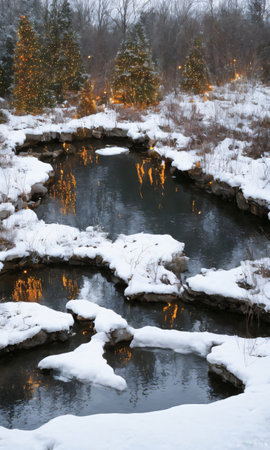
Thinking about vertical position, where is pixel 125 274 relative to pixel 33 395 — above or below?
above

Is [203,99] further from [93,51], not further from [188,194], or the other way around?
[93,51]

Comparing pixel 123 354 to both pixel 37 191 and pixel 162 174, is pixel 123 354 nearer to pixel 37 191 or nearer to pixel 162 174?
pixel 37 191

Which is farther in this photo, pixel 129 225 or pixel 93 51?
pixel 93 51

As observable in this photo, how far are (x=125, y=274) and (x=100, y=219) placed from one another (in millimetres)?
2857

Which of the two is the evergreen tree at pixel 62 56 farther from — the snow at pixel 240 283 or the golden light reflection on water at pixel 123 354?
the golden light reflection on water at pixel 123 354

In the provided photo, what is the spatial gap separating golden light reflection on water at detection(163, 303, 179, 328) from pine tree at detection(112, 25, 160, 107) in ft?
46.6

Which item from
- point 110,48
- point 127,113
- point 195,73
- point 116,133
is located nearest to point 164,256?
point 116,133

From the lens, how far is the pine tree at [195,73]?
63.4 ft

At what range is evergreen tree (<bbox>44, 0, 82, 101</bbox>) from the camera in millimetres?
19766

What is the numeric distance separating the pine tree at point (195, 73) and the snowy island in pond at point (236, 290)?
1450 centimetres

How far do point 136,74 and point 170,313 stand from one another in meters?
15.1

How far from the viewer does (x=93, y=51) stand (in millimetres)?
28344

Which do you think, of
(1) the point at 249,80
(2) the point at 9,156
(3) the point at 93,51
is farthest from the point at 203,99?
(3) the point at 93,51

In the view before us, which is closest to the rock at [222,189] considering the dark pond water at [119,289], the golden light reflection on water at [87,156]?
the dark pond water at [119,289]
